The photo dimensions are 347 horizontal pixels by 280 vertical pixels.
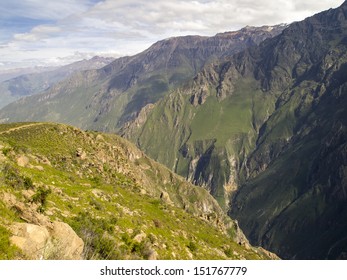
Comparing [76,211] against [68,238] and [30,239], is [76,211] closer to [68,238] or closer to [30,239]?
[68,238]

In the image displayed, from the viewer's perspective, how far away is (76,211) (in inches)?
2530

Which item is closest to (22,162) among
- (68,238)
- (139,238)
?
(139,238)

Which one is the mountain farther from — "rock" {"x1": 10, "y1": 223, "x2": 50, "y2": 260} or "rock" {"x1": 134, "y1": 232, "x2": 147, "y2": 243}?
"rock" {"x1": 134, "y1": 232, "x2": 147, "y2": 243}

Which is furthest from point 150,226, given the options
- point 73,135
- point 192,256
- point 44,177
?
point 73,135

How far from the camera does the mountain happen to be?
98.1ft

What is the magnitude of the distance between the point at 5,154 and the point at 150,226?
34.3 m

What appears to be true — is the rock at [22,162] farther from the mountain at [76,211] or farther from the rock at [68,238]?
the rock at [68,238]

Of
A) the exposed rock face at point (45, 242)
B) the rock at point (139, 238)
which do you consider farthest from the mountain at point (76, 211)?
the rock at point (139, 238)

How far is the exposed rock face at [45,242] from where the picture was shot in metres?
24.5

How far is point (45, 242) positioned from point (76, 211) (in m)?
37.4
